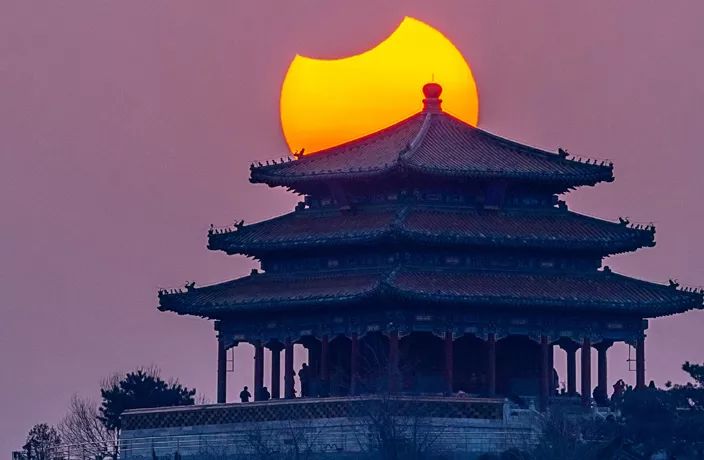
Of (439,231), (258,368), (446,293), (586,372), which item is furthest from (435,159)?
(258,368)

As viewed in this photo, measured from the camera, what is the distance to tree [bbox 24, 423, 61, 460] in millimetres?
156000

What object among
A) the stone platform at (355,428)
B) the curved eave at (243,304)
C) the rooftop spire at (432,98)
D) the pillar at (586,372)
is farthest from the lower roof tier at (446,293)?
the rooftop spire at (432,98)

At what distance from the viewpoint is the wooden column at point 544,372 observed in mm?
147000

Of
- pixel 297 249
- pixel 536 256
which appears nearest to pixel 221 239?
pixel 297 249

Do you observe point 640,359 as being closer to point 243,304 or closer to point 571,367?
point 571,367

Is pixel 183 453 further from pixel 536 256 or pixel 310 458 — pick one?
pixel 536 256

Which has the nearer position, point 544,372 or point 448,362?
point 448,362

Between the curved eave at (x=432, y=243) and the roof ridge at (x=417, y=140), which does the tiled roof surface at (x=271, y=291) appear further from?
the roof ridge at (x=417, y=140)

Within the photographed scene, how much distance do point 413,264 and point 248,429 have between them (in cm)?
1055

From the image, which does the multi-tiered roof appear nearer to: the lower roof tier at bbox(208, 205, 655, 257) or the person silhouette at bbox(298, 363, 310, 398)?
the lower roof tier at bbox(208, 205, 655, 257)

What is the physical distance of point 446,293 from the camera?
14625 centimetres

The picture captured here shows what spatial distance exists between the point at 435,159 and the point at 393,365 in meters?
10.4

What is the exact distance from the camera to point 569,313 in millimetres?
149250

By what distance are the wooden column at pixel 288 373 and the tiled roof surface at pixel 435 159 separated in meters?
→ 7.14
